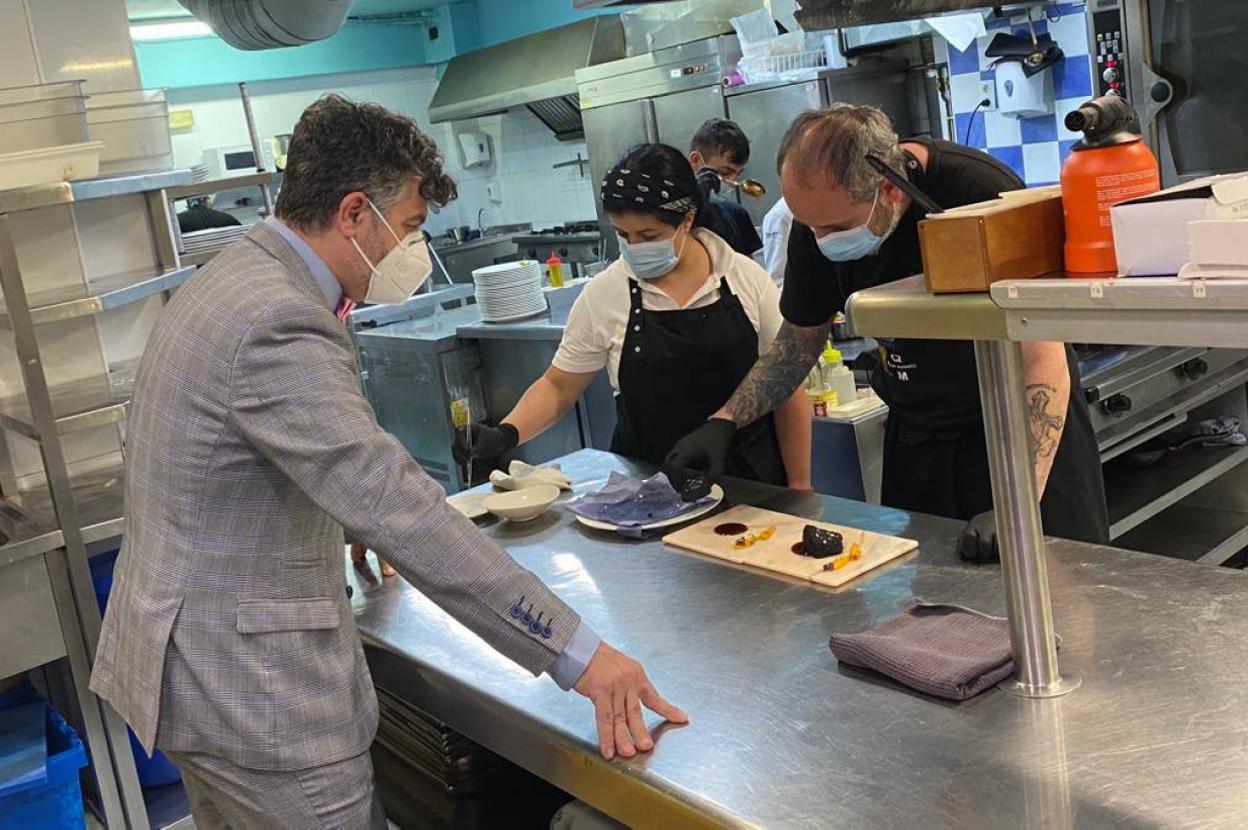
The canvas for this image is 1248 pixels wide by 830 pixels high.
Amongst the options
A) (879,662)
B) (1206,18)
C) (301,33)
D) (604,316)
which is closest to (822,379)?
(604,316)

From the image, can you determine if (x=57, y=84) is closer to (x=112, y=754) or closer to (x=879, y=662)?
(x=112, y=754)

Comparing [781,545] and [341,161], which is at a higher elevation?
[341,161]

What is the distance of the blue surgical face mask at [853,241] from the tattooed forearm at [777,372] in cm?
33

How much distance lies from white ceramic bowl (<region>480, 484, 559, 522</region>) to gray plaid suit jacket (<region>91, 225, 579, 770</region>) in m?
0.76

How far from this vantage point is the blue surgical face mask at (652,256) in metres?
2.84

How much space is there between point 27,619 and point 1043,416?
92.0 inches

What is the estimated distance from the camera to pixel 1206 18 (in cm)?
381

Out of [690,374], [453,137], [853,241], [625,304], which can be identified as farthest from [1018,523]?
[453,137]

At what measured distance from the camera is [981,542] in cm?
195

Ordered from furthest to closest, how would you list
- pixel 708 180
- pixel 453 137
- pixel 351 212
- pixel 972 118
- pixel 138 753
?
pixel 453 137, pixel 972 118, pixel 708 180, pixel 138 753, pixel 351 212

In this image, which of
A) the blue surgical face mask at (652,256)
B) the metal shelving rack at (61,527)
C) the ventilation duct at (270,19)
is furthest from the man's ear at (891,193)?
the ventilation duct at (270,19)

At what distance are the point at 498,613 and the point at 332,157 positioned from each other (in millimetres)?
686

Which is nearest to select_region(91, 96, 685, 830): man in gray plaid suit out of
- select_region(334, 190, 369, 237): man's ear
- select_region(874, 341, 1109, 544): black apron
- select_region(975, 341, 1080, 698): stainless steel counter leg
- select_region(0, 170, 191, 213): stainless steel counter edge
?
select_region(334, 190, 369, 237): man's ear

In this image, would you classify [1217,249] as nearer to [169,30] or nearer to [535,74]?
[535,74]
